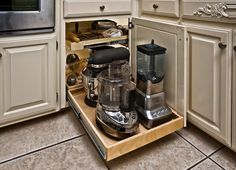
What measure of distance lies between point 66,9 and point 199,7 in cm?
74

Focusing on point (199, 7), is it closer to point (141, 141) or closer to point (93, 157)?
point (141, 141)

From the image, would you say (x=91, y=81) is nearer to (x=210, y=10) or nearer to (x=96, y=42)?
(x=96, y=42)

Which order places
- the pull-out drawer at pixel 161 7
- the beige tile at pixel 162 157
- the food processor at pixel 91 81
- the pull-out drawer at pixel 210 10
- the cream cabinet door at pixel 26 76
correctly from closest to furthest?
the pull-out drawer at pixel 210 10
the beige tile at pixel 162 157
the cream cabinet door at pixel 26 76
the pull-out drawer at pixel 161 7
the food processor at pixel 91 81

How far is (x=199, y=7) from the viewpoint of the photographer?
3.60ft

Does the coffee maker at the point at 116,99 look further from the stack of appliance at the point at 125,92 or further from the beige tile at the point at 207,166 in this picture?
the beige tile at the point at 207,166

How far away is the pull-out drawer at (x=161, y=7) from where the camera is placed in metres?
1.26

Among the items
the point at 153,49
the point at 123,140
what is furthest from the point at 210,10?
the point at 123,140

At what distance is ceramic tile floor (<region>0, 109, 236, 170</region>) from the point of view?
1.05 metres

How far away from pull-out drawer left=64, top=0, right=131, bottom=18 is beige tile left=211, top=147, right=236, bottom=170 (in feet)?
3.47

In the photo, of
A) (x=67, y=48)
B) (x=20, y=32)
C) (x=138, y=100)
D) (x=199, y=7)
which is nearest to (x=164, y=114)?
(x=138, y=100)

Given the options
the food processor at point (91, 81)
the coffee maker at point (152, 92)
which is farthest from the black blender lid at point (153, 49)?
the food processor at point (91, 81)

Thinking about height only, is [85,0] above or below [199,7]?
above

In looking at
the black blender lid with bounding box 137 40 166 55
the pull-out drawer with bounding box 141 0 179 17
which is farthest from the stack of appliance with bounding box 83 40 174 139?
the pull-out drawer with bounding box 141 0 179 17

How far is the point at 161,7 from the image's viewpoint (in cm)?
137
